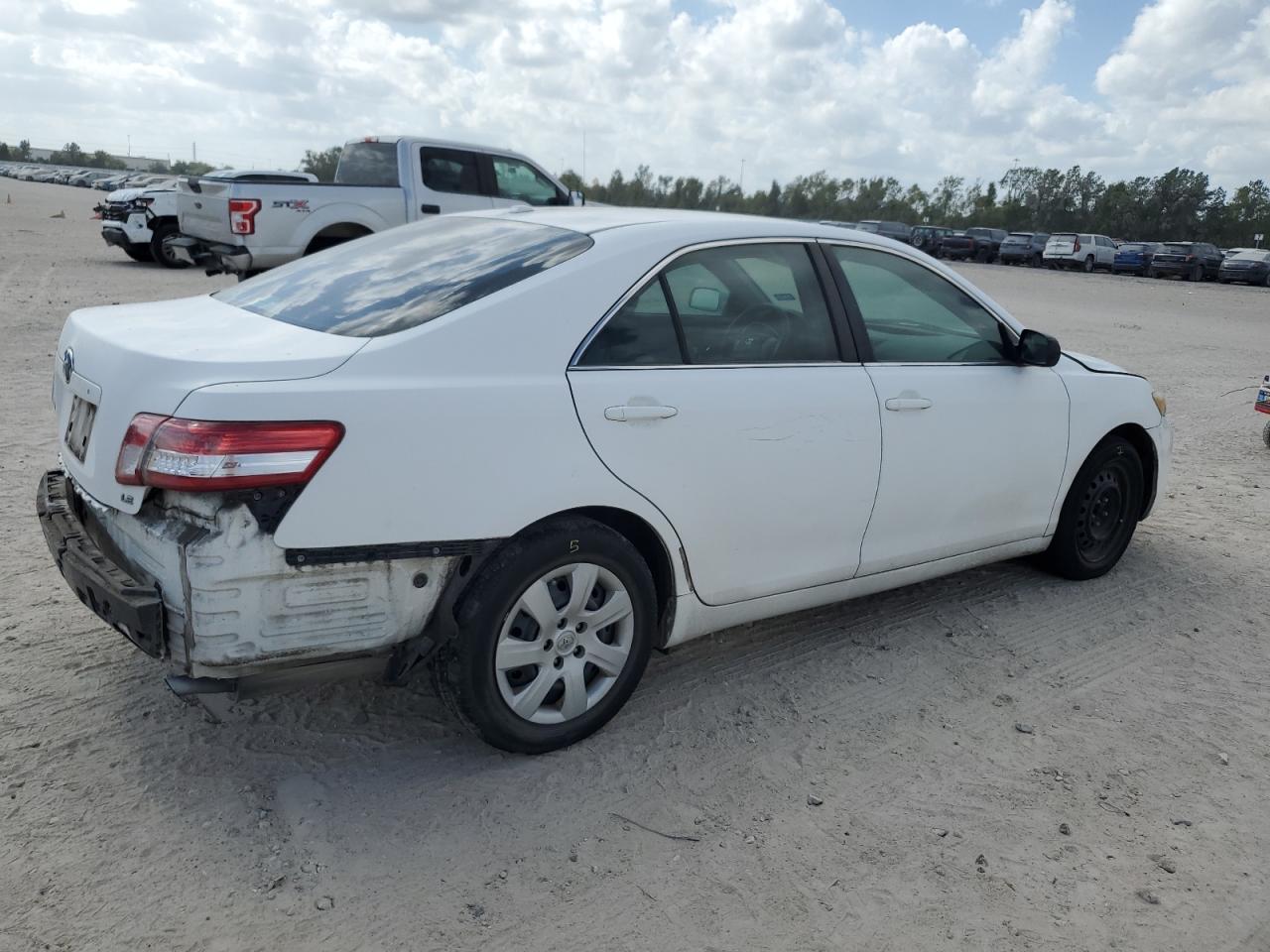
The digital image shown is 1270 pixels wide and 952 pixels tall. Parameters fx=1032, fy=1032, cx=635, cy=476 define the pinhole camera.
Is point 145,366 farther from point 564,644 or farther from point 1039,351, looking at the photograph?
point 1039,351

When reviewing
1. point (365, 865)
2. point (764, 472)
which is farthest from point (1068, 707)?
point (365, 865)

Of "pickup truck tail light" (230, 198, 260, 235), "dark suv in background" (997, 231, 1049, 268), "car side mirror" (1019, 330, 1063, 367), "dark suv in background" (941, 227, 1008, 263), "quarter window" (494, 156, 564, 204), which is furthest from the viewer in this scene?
"dark suv in background" (941, 227, 1008, 263)

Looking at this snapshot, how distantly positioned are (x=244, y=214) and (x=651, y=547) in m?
10.4

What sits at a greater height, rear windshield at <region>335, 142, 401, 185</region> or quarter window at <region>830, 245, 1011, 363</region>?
rear windshield at <region>335, 142, 401, 185</region>

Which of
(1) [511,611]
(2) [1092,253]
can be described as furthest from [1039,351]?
(2) [1092,253]

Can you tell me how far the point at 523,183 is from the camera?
13484 mm

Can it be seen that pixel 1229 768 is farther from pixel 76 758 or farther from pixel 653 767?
pixel 76 758

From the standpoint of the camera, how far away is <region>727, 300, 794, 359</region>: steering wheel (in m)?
3.58

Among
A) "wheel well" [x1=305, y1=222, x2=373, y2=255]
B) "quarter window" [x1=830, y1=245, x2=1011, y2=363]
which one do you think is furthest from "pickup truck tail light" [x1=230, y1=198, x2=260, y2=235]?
"quarter window" [x1=830, y1=245, x2=1011, y2=363]

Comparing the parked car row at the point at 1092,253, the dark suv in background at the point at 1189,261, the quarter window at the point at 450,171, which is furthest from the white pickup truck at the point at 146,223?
the dark suv in background at the point at 1189,261

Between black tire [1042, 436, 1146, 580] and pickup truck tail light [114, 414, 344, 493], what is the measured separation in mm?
3537

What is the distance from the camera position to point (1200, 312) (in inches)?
881

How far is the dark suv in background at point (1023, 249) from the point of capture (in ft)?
138

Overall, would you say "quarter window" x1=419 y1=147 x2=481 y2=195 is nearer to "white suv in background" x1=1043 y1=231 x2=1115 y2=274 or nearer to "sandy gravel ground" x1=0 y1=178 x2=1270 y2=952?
"sandy gravel ground" x1=0 y1=178 x2=1270 y2=952
